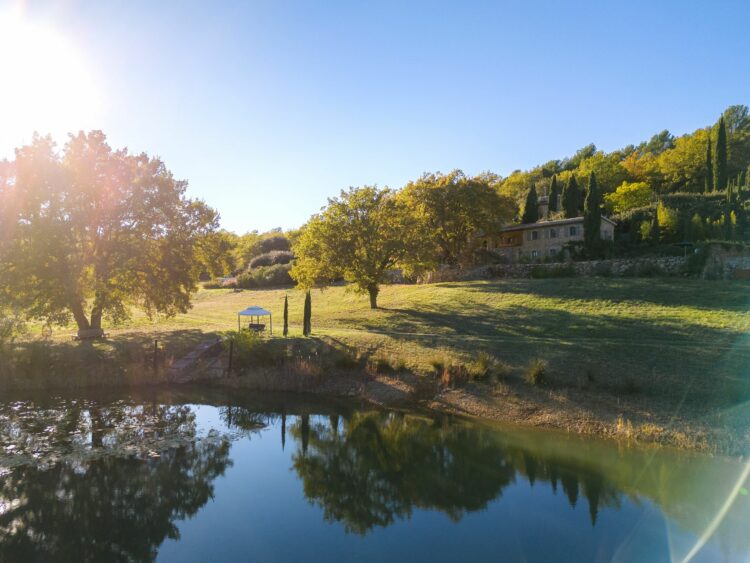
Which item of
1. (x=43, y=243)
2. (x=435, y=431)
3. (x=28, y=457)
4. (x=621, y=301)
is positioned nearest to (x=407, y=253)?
(x=621, y=301)

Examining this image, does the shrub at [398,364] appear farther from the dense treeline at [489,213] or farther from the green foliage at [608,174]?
the green foliage at [608,174]

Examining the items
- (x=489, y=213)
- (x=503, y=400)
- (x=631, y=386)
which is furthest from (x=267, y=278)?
(x=631, y=386)

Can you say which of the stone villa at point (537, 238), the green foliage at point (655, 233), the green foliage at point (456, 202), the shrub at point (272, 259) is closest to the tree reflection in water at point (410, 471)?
the green foliage at point (456, 202)

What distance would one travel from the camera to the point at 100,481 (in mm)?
13391

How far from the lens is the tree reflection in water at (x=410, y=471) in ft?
41.7

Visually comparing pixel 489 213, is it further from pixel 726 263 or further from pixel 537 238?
pixel 726 263

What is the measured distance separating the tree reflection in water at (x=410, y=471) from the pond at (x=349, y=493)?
0.06 metres

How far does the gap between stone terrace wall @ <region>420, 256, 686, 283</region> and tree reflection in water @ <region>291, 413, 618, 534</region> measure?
31.7 meters

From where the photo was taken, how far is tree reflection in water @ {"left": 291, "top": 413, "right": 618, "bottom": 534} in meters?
12.7

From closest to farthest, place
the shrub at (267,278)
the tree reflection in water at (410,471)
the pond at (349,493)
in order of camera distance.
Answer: the pond at (349,493) → the tree reflection in water at (410,471) → the shrub at (267,278)

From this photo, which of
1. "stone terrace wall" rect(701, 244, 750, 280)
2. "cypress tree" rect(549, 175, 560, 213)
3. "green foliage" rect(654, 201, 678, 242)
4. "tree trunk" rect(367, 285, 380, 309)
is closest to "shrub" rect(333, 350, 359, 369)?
"tree trunk" rect(367, 285, 380, 309)

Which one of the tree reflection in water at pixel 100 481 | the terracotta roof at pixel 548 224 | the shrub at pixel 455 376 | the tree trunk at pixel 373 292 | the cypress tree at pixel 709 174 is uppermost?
the cypress tree at pixel 709 174

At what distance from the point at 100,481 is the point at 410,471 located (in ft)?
28.7

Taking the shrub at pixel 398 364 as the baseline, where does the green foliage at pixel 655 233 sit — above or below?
above
